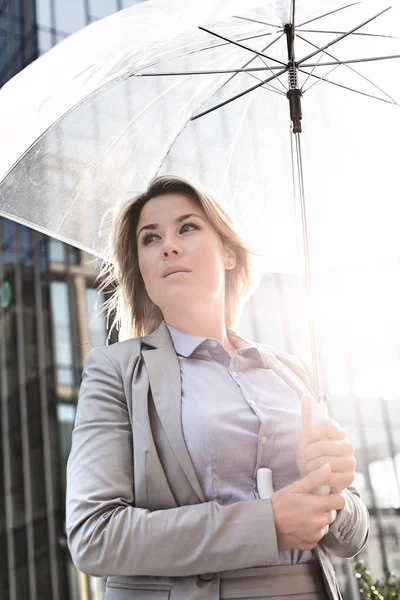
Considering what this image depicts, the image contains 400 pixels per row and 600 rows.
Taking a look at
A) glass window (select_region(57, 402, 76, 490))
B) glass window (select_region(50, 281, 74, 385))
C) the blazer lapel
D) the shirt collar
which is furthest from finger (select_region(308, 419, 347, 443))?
glass window (select_region(50, 281, 74, 385))

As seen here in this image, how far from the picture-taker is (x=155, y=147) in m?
2.70

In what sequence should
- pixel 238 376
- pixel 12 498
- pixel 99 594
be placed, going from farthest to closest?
pixel 12 498 < pixel 99 594 < pixel 238 376

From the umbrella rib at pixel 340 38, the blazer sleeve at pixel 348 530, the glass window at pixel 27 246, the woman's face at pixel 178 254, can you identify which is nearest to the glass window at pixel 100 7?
the glass window at pixel 27 246

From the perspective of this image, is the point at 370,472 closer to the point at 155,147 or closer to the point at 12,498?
the point at 12,498

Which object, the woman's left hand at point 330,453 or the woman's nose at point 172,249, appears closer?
the woman's left hand at point 330,453

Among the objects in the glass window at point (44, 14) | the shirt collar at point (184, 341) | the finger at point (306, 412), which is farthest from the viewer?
the glass window at point (44, 14)

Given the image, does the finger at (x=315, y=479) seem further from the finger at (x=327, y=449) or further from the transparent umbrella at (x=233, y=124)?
the transparent umbrella at (x=233, y=124)

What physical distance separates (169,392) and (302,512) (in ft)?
1.51

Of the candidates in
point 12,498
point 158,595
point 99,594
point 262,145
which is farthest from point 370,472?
point 158,595

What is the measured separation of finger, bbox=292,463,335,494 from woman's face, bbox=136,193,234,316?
72 centimetres

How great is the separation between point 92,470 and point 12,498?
15.5m

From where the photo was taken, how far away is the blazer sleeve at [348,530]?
1.94m

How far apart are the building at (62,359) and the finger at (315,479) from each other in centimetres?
1054

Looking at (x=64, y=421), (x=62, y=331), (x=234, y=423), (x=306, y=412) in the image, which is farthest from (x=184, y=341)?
(x=62, y=331)
